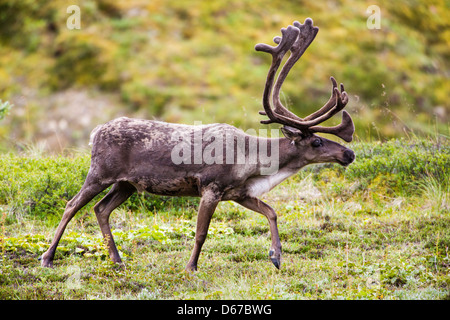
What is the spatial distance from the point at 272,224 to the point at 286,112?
1.38 meters

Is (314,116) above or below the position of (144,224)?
above

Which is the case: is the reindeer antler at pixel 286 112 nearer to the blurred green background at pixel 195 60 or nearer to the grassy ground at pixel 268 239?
the grassy ground at pixel 268 239

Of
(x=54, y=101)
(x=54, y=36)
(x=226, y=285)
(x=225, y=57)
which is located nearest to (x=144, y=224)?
(x=226, y=285)

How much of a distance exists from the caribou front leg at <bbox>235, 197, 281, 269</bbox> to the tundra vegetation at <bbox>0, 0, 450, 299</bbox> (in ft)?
0.71

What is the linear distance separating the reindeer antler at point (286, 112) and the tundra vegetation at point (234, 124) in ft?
5.37

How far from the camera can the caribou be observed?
677cm

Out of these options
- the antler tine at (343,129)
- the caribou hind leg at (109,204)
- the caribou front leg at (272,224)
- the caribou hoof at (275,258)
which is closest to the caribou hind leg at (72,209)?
the caribou hind leg at (109,204)

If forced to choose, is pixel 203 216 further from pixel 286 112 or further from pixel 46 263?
pixel 46 263

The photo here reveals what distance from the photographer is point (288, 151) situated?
7.05 m

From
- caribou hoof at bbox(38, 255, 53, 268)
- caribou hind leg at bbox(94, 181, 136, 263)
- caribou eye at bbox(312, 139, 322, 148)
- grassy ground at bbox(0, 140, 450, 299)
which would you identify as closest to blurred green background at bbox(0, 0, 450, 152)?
grassy ground at bbox(0, 140, 450, 299)

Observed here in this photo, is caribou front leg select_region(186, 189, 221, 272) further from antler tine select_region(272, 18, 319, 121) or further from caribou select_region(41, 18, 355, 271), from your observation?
antler tine select_region(272, 18, 319, 121)

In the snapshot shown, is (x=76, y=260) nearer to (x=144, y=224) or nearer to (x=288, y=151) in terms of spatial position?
(x=144, y=224)

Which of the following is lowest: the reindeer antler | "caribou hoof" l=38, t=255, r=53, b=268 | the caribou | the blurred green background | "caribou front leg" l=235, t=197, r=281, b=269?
"caribou hoof" l=38, t=255, r=53, b=268

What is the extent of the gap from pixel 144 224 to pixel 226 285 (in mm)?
2575
